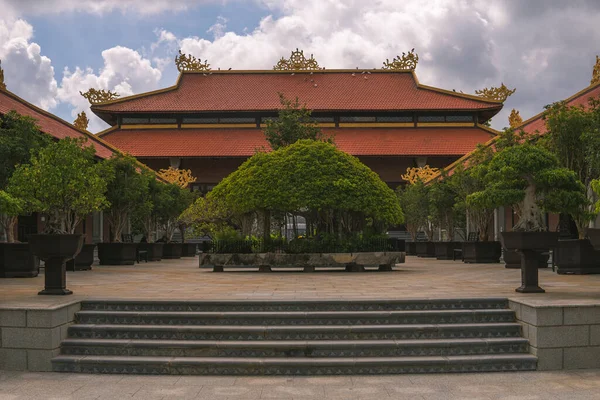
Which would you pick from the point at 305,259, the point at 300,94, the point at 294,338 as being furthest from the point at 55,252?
the point at 300,94

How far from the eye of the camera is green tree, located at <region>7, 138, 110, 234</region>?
13.9 m

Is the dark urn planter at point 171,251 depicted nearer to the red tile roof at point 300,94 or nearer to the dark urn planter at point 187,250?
the dark urn planter at point 187,250

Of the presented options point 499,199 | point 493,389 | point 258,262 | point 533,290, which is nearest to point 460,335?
point 493,389

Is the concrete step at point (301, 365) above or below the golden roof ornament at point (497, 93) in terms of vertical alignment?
below

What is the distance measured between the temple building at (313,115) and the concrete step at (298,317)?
93.4ft

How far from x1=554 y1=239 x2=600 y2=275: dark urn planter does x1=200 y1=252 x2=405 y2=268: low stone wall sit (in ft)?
14.0

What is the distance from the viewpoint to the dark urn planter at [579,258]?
14.1 meters

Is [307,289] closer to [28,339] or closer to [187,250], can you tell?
[28,339]

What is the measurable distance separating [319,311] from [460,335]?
6.08 feet

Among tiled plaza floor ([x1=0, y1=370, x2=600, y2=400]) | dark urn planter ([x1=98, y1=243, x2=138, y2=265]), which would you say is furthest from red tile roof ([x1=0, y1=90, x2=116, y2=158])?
tiled plaza floor ([x1=0, y1=370, x2=600, y2=400])

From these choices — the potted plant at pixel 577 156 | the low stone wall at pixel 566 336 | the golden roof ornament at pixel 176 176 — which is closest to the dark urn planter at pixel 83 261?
the potted plant at pixel 577 156

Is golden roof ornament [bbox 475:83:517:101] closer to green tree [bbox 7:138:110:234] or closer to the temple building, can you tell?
the temple building

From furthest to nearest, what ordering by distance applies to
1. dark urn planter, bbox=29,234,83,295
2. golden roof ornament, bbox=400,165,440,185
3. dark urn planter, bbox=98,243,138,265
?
golden roof ornament, bbox=400,165,440,185 → dark urn planter, bbox=98,243,138,265 → dark urn planter, bbox=29,234,83,295

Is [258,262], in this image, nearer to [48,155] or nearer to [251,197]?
[251,197]
